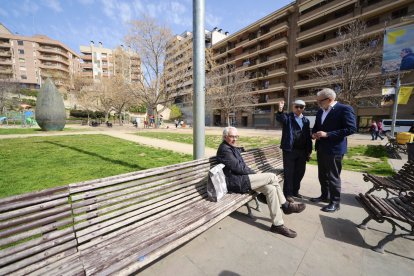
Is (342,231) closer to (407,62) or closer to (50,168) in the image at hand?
(50,168)

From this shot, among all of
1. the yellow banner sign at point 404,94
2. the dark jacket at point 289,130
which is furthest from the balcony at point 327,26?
the dark jacket at point 289,130

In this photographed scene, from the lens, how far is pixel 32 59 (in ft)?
208

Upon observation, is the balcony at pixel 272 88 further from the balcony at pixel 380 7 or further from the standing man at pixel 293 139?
the standing man at pixel 293 139

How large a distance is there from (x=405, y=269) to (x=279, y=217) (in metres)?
1.28

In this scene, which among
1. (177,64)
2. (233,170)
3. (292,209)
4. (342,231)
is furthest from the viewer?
(177,64)

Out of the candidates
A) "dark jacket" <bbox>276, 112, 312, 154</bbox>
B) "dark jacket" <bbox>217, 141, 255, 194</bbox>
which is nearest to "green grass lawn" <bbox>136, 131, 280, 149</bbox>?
"dark jacket" <bbox>276, 112, 312, 154</bbox>

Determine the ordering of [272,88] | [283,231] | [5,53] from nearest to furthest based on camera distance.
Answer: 1. [283,231]
2. [272,88]
3. [5,53]

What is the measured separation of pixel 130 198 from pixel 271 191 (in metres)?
1.86

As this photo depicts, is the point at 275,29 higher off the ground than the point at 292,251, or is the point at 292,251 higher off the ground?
the point at 275,29

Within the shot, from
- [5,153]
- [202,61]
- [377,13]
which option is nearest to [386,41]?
[377,13]

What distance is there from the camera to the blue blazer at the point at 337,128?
3230 millimetres

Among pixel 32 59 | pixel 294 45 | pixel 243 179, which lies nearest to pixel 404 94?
pixel 243 179

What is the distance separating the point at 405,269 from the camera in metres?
2.12

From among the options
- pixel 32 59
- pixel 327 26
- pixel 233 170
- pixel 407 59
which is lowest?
pixel 233 170
